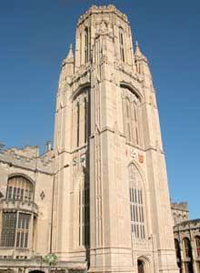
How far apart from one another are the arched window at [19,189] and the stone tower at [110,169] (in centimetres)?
401

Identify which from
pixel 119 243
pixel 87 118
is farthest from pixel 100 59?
pixel 119 243

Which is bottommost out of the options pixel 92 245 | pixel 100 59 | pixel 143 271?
pixel 143 271

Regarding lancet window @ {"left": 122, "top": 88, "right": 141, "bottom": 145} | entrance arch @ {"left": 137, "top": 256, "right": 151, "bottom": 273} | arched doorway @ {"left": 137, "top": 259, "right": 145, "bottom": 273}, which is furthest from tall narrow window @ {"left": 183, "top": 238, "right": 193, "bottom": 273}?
lancet window @ {"left": 122, "top": 88, "right": 141, "bottom": 145}

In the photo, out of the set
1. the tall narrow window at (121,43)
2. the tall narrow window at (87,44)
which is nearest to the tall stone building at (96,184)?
the tall narrow window at (87,44)

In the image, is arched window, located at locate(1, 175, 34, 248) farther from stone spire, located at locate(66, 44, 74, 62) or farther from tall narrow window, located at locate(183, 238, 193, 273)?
tall narrow window, located at locate(183, 238, 193, 273)

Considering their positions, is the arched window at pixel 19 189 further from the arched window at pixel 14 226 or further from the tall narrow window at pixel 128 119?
the tall narrow window at pixel 128 119

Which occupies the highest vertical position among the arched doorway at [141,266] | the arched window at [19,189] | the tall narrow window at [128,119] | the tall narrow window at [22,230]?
the tall narrow window at [128,119]

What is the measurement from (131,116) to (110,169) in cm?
1430

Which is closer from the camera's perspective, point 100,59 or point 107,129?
point 107,129

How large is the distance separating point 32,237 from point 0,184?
813cm

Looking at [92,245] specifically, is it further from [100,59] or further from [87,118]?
[100,59]

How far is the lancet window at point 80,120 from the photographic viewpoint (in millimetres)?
43719

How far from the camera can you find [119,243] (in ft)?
103

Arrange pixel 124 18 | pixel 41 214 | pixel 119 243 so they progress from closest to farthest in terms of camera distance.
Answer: pixel 119 243 → pixel 41 214 → pixel 124 18
